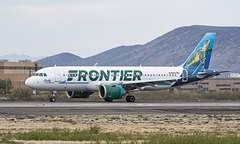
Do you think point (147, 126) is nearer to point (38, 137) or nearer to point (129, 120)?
point (129, 120)

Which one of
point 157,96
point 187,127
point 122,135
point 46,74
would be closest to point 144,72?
point 157,96

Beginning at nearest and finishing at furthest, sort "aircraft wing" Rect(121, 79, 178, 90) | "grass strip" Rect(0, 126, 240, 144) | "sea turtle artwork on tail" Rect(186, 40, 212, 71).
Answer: "grass strip" Rect(0, 126, 240, 144) → "aircraft wing" Rect(121, 79, 178, 90) → "sea turtle artwork on tail" Rect(186, 40, 212, 71)

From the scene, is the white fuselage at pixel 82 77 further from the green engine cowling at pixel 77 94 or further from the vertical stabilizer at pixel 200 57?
the vertical stabilizer at pixel 200 57

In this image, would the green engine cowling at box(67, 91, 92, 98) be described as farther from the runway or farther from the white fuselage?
the runway

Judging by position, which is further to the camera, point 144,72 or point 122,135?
point 144,72

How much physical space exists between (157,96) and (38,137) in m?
43.5

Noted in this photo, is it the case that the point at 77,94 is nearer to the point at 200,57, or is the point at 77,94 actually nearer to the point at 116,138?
the point at 200,57

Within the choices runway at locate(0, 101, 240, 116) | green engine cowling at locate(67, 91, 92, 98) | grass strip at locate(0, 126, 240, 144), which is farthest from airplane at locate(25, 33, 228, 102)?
Answer: grass strip at locate(0, 126, 240, 144)

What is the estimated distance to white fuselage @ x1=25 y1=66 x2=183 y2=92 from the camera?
53.2m

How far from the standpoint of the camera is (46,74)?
53.5 metres

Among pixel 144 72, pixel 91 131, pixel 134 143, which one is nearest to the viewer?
pixel 134 143

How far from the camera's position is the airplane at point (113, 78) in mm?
53188

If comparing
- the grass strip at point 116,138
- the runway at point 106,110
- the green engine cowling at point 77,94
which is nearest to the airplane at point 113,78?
the green engine cowling at point 77,94

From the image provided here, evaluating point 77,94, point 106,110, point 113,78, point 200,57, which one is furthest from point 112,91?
point 200,57
